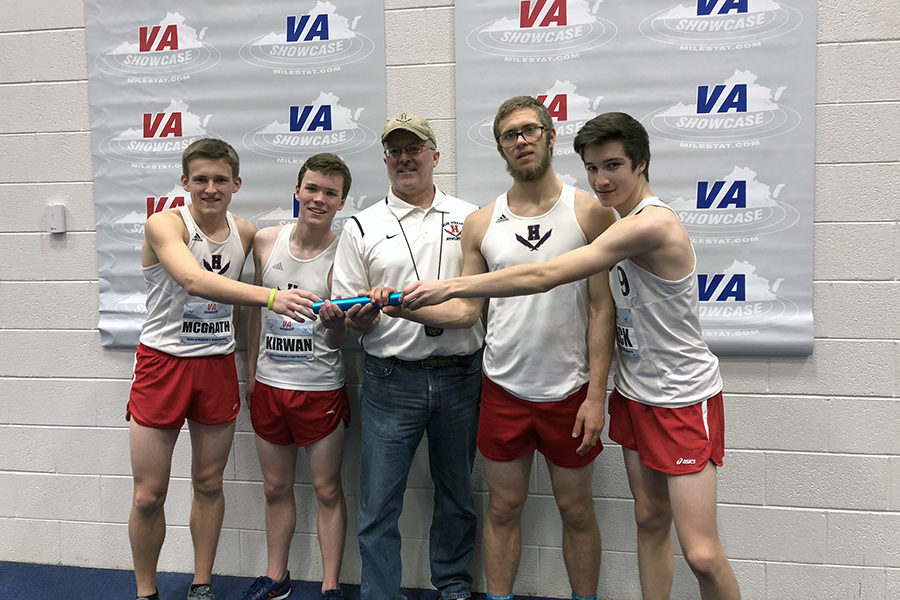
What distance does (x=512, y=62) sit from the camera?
7.82 ft

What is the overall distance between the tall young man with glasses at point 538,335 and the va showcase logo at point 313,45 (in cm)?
83

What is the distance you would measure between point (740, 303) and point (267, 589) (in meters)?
2.11

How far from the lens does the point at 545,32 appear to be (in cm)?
236

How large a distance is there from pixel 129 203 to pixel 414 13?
1.44 m

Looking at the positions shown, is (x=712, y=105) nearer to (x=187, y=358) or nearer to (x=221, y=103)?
(x=221, y=103)

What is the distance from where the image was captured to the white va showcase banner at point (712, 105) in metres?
2.26

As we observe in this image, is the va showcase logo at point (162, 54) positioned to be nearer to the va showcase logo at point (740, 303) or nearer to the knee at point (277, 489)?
the knee at point (277, 489)

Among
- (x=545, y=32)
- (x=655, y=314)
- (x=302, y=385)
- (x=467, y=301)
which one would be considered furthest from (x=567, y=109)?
(x=302, y=385)

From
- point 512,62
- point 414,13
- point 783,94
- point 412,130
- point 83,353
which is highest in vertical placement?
point 414,13

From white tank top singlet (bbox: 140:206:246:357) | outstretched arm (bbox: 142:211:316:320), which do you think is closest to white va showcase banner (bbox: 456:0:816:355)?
outstretched arm (bbox: 142:211:316:320)

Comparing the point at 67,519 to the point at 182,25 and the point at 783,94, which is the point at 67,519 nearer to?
the point at 182,25

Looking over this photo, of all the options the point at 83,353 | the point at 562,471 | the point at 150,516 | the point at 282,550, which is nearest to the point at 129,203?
the point at 83,353

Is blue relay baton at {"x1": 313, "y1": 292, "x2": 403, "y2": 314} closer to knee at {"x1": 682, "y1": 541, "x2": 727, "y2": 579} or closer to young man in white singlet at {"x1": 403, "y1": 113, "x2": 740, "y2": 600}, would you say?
young man in white singlet at {"x1": 403, "y1": 113, "x2": 740, "y2": 600}

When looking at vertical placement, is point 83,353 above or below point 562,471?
above
